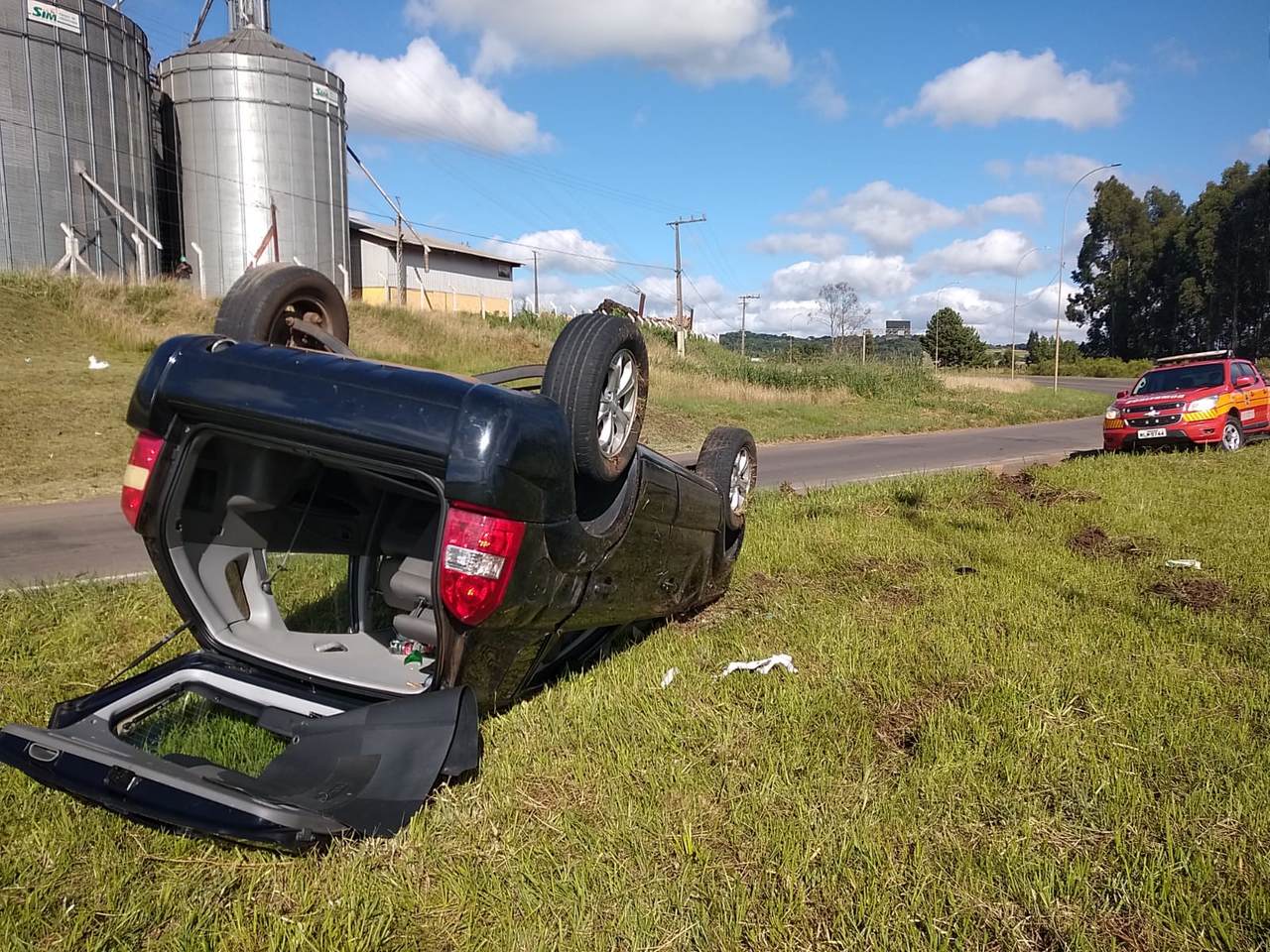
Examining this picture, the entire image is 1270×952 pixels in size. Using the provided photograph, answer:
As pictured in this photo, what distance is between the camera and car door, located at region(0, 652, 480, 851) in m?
2.41

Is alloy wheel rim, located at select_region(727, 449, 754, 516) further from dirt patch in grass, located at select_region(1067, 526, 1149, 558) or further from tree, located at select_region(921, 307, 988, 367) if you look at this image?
tree, located at select_region(921, 307, 988, 367)

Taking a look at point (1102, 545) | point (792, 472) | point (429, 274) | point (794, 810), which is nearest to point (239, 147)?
point (429, 274)

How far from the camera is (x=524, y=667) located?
10.8 feet

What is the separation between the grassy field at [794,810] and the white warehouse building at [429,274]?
99.4ft

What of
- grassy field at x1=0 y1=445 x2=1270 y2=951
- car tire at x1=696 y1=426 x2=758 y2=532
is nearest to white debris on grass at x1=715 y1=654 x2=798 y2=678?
grassy field at x1=0 y1=445 x2=1270 y2=951

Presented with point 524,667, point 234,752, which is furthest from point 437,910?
point 234,752

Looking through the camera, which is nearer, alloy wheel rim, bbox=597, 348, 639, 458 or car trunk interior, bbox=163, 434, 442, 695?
car trunk interior, bbox=163, 434, 442, 695

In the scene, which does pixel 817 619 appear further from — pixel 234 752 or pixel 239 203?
pixel 239 203

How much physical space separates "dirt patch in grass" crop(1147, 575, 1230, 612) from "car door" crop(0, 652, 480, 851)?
4.48 metres

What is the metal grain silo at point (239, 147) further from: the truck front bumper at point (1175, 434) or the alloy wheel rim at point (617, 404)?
the alloy wheel rim at point (617, 404)

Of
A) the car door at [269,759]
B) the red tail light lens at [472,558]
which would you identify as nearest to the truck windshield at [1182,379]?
the red tail light lens at [472,558]

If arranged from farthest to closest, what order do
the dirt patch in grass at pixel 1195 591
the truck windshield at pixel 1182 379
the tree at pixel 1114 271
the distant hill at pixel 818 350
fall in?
the tree at pixel 1114 271 < the distant hill at pixel 818 350 < the truck windshield at pixel 1182 379 < the dirt patch in grass at pixel 1195 591

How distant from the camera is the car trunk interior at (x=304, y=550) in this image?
3.31 meters

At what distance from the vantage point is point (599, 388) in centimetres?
331
